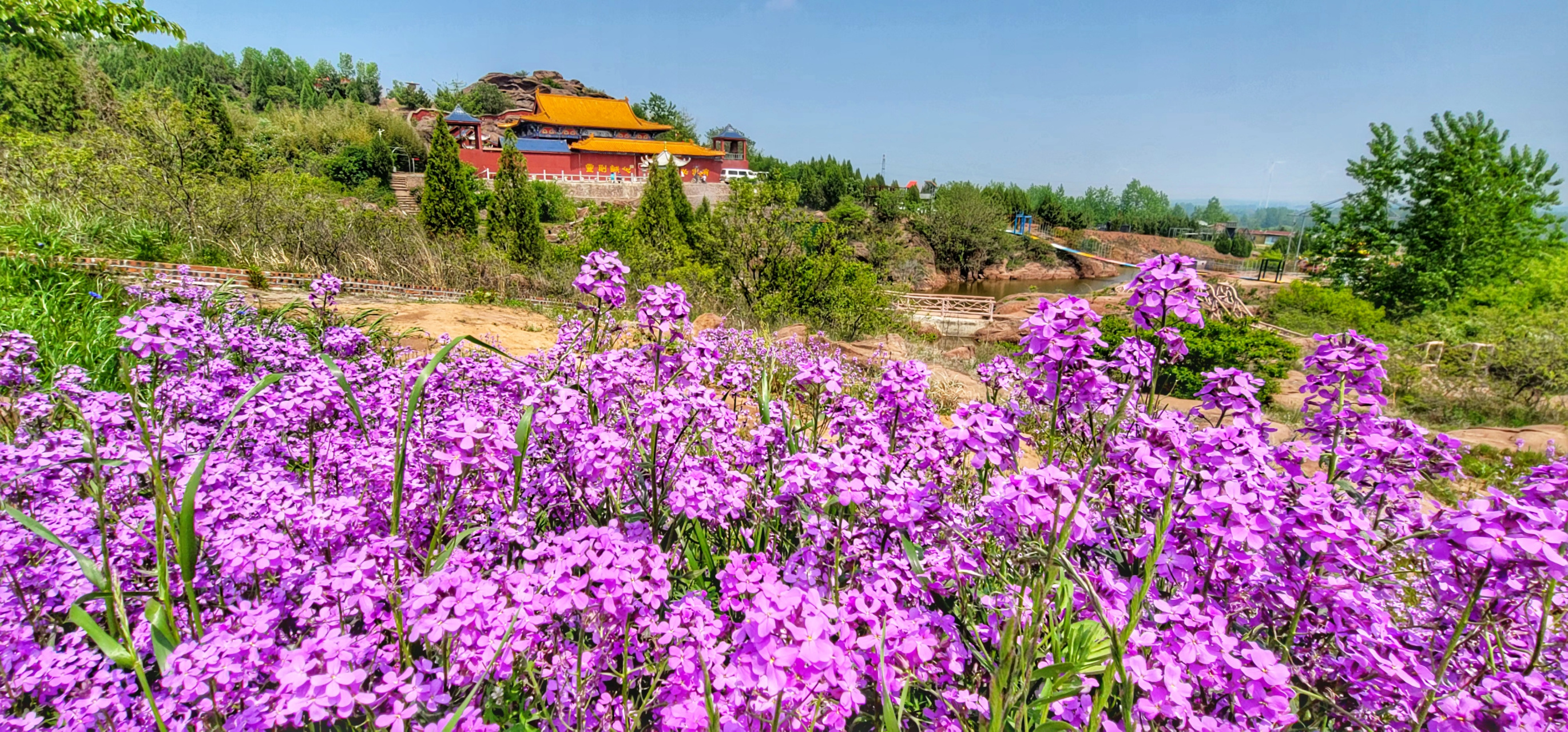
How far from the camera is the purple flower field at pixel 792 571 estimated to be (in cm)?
122

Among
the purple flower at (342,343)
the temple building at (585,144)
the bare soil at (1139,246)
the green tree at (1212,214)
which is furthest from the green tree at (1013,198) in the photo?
the green tree at (1212,214)

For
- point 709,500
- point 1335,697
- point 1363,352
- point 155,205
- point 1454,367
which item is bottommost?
point 1454,367

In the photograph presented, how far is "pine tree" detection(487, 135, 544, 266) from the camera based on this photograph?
1584cm

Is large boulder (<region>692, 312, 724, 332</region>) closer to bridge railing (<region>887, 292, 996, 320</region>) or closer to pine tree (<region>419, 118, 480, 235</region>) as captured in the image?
bridge railing (<region>887, 292, 996, 320</region>)

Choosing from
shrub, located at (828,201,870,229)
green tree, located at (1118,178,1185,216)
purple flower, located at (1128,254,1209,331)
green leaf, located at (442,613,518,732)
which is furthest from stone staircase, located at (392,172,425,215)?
green tree, located at (1118,178,1185,216)

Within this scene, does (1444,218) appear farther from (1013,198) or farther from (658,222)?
(1013,198)

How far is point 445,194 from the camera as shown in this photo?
21.2 metres

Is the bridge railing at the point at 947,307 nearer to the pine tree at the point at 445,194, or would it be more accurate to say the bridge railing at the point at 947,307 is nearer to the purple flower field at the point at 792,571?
the pine tree at the point at 445,194

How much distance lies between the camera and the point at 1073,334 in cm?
156

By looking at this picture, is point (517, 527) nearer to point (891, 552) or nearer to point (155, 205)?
point (891, 552)

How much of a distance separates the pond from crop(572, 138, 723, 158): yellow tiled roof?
75.3 ft

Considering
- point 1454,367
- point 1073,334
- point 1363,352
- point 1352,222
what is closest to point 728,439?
point 1073,334

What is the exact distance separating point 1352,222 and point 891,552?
28.4 metres

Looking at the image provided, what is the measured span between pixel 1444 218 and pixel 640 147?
45.0 metres
